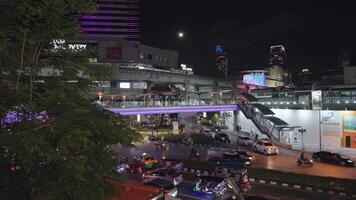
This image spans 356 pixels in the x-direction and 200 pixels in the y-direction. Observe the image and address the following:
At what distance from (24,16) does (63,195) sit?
3638 millimetres

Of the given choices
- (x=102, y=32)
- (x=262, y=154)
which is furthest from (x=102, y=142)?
(x=102, y=32)

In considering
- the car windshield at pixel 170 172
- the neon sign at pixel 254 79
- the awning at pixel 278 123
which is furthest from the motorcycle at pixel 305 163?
the neon sign at pixel 254 79

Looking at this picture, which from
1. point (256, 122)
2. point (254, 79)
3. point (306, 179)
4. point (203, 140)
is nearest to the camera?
point (306, 179)

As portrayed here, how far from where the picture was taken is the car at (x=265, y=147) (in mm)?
41344

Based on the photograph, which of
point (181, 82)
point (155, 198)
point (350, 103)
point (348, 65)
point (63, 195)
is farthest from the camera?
point (181, 82)

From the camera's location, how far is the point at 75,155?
6.75 meters

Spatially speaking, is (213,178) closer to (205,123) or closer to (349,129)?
(349,129)

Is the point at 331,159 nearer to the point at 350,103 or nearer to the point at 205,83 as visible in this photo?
the point at 350,103

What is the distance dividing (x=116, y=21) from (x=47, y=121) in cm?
12383

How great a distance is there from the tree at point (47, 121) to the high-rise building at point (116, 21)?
11633 cm

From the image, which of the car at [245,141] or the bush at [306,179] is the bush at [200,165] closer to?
the bush at [306,179]

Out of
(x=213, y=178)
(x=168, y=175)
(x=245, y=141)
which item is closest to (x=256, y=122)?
(x=245, y=141)

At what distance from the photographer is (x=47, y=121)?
687cm

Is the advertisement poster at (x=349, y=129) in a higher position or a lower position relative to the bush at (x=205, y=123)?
higher
